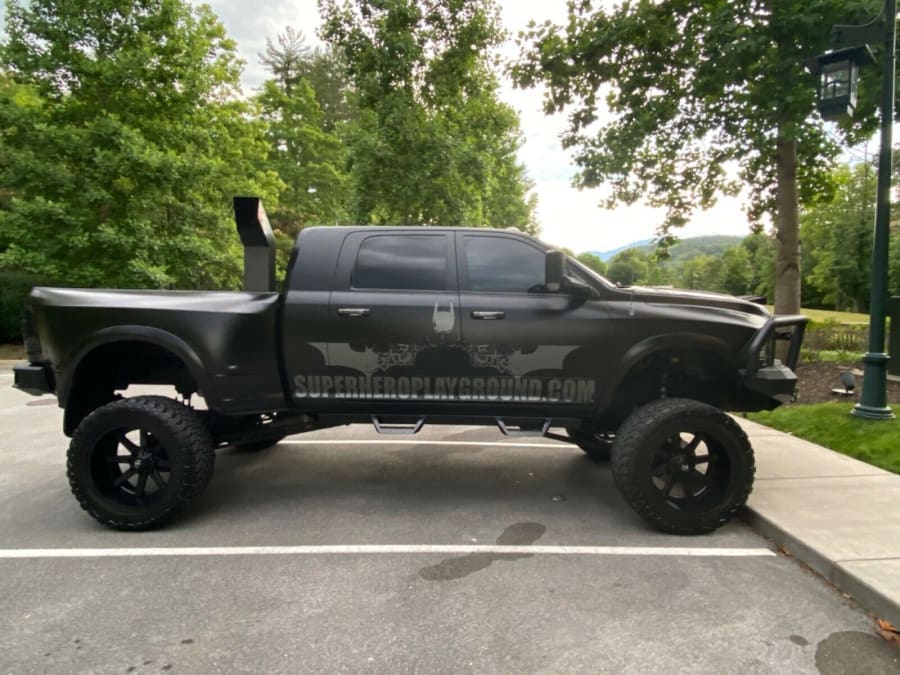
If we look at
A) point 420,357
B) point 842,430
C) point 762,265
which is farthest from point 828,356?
point 762,265

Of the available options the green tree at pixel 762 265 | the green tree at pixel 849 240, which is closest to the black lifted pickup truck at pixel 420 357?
the green tree at pixel 849 240

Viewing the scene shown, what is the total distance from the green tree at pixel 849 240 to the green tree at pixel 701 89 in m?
48.3

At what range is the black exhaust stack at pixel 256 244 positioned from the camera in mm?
4246

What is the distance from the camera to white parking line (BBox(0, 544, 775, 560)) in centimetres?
328

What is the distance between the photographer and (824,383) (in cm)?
792

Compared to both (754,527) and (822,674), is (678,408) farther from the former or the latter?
(822,674)

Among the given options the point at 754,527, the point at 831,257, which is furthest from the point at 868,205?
the point at 754,527

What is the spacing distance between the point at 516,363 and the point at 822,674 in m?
2.32

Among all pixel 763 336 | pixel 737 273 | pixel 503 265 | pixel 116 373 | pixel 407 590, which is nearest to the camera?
pixel 407 590

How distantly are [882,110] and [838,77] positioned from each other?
636mm

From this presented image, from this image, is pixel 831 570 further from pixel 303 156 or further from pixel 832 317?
pixel 303 156

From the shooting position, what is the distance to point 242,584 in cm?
290

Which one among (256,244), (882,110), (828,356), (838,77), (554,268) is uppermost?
(838,77)

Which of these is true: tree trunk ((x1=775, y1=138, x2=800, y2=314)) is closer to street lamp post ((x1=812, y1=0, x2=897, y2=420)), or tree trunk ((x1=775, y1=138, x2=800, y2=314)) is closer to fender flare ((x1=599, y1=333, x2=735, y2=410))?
street lamp post ((x1=812, y1=0, x2=897, y2=420))
